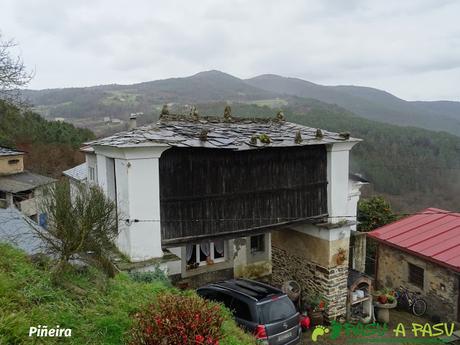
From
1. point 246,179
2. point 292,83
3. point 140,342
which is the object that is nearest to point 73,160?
point 246,179

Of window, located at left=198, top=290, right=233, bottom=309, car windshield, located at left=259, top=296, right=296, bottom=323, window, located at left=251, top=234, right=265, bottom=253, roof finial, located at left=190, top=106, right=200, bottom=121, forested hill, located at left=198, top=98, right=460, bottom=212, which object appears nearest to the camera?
car windshield, located at left=259, top=296, right=296, bottom=323

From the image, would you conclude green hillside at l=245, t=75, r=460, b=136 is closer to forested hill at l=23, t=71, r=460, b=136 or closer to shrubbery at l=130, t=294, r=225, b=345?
forested hill at l=23, t=71, r=460, b=136

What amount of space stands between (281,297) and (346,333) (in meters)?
4.12

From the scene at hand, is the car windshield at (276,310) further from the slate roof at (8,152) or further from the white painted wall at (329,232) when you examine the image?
the slate roof at (8,152)

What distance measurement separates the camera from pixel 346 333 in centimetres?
1217

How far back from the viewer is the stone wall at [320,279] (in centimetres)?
1270

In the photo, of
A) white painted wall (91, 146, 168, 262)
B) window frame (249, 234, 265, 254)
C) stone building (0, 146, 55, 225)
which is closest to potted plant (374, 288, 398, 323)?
window frame (249, 234, 265, 254)

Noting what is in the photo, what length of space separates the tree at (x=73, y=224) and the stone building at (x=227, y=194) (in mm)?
2096

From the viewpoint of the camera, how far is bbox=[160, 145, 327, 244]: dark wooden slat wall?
393 inches

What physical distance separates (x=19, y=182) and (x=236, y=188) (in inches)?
989

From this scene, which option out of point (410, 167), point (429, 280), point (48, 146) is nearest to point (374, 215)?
point (429, 280)

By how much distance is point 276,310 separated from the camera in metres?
9.20

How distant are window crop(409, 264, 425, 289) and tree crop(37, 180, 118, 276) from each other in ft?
39.0

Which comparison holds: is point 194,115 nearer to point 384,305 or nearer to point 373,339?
point 373,339
